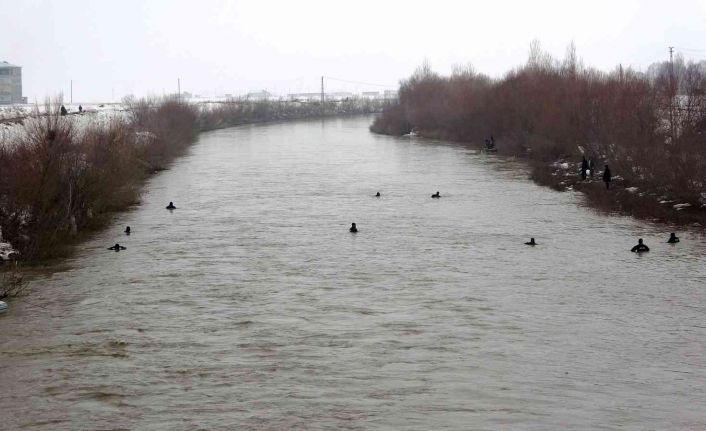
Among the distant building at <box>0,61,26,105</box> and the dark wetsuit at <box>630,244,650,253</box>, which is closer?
the dark wetsuit at <box>630,244,650,253</box>

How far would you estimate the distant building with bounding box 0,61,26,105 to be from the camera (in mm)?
125750

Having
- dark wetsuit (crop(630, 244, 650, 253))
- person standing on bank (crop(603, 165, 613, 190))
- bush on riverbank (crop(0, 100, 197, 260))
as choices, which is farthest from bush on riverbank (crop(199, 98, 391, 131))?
dark wetsuit (crop(630, 244, 650, 253))

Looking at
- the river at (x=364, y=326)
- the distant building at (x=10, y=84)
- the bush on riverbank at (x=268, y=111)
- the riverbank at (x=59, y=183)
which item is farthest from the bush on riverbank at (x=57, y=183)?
the distant building at (x=10, y=84)

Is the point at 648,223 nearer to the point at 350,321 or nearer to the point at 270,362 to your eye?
the point at 350,321

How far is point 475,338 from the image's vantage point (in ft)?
47.8

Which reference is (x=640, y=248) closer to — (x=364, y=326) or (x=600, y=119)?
(x=364, y=326)

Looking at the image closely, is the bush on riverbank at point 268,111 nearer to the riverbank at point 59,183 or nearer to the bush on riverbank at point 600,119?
the bush on riverbank at point 600,119

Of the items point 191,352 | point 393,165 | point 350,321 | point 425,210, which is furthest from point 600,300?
point 393,165

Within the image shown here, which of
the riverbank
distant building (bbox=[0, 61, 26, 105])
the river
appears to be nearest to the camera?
the river

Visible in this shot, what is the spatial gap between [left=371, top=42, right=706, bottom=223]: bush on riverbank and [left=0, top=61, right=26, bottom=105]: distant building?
80.9m

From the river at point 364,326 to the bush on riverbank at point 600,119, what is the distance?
4.16m

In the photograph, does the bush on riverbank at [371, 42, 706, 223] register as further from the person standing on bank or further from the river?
the river

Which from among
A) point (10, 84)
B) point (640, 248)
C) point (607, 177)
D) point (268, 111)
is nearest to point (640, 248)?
point (640, 248)

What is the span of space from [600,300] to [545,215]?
36.2 ft
